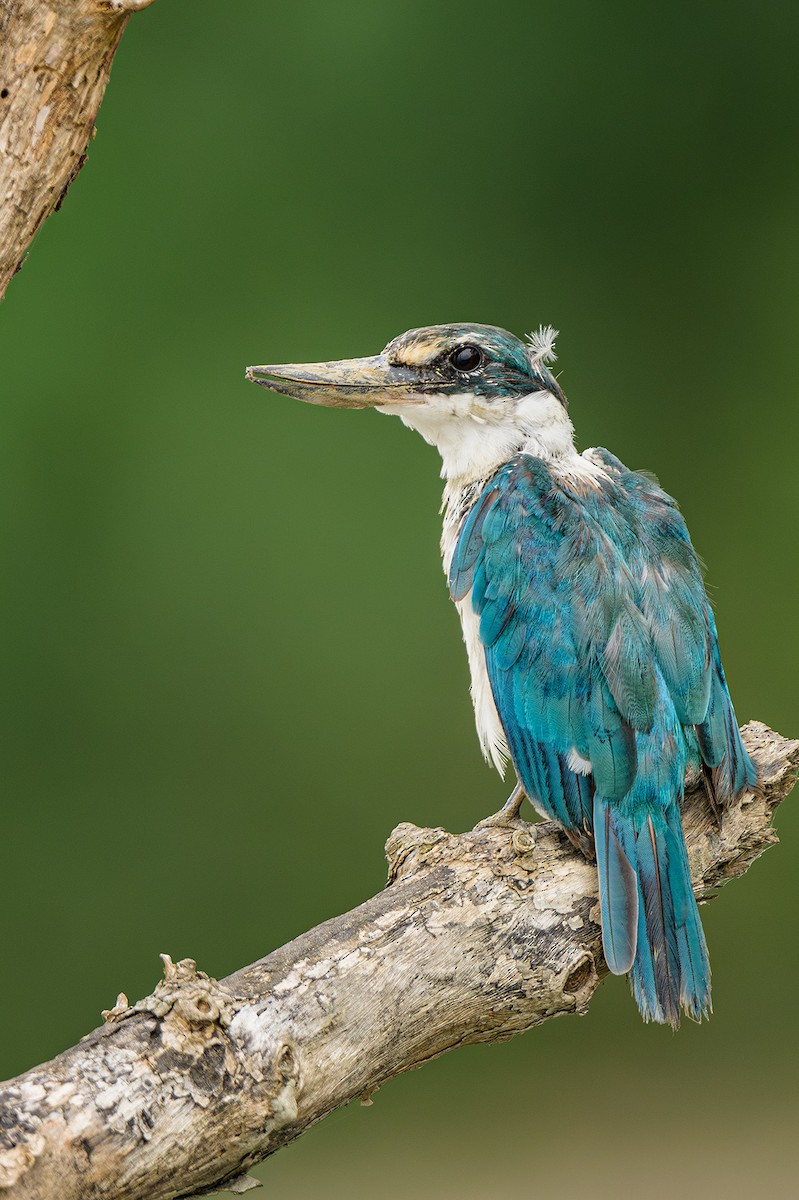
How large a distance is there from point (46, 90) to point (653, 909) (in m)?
1.52

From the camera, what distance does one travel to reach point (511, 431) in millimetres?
2486

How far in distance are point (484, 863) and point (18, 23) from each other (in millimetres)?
1420

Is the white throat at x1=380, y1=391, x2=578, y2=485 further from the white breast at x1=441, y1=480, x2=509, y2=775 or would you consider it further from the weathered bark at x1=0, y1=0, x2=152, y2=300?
the weathered bark at x1=0, y1=0, x2=152, y2=300

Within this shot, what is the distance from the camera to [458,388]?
2.44 metres

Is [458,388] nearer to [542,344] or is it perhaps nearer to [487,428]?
[487,428]

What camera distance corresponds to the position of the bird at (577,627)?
207cm

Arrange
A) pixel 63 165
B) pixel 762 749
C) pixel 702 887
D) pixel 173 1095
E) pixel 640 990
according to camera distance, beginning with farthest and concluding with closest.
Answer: pixel 762 749, pixel 702 887, pixel 640 990, pixel 63 165, pixel 173 1095

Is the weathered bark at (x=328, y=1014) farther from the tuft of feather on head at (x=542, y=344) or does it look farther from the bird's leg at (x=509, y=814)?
the tuft of feather on head at (x=542, y=344)

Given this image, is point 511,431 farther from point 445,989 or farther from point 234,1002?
point 234,1002

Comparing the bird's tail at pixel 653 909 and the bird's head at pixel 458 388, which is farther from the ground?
the bird's head at pixel 458 388

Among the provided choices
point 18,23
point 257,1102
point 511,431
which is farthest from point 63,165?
point 257,1102

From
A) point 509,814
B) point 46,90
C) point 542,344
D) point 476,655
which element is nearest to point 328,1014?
point 509,814

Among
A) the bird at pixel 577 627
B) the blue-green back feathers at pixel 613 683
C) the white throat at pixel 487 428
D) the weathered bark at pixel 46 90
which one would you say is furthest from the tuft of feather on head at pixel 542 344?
the weathered bark at pixel 46 90

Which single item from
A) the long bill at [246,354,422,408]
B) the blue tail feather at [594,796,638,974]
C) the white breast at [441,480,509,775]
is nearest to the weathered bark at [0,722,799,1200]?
the blue tail feather at [594,796,638,974]
